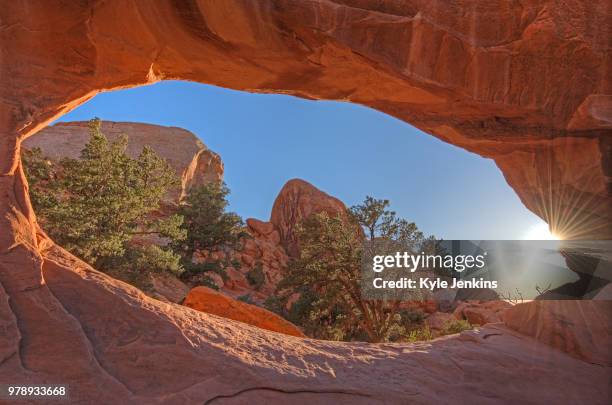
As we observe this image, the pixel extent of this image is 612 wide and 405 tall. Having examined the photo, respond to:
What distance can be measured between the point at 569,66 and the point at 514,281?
837 cm

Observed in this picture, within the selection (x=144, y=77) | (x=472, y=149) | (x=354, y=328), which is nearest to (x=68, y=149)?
(x=354, y=328)

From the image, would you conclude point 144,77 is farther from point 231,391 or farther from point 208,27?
point 231,391

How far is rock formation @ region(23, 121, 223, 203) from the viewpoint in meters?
33.2

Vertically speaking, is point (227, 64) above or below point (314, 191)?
below

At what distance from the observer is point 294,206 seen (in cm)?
3853

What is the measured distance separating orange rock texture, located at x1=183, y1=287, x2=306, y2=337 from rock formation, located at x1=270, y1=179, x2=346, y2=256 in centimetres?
2350

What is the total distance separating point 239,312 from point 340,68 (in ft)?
28.0

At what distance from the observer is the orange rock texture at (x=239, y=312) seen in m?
12.5

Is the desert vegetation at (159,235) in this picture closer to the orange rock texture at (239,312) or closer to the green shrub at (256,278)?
the orange rock texture at (239,312)

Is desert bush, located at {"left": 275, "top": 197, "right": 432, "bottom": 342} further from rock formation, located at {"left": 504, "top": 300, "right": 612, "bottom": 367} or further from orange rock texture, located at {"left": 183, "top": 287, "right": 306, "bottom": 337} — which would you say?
rock formation, located at {"left": 504, "top": 300, "right": 612, "bottom": 367}

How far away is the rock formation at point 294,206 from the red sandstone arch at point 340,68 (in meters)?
29.3

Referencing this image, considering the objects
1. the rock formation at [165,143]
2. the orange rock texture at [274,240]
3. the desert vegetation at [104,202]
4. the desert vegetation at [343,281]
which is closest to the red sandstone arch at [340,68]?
the desert vegetation at [104,202]

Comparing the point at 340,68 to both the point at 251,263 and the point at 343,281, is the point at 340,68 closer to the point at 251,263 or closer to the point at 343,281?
the point at 343,281

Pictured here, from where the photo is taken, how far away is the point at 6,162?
5.44 m
